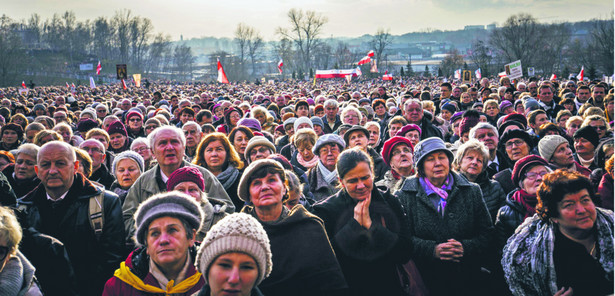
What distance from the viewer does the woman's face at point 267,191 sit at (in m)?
2.93

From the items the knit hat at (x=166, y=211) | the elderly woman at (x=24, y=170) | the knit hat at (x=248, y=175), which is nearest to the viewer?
the knit hat at (x=166, y=211)

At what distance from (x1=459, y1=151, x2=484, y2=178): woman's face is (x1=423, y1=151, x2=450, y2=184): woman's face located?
666mm

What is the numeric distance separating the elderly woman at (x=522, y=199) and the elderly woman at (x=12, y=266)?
10.5 feet

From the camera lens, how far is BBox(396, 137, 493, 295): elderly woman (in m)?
3.36

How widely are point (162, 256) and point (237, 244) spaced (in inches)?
19.1

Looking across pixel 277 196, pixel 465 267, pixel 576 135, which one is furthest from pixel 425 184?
pixel 576 135

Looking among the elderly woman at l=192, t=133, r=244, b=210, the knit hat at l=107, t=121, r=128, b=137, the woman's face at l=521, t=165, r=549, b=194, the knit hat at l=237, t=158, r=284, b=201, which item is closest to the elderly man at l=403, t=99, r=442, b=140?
the elderly woman at l=192, t=133, r=244, b=210

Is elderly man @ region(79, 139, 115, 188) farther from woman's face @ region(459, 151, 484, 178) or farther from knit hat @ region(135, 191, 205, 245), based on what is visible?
woman's face @ region(459, 151, 484, 178)

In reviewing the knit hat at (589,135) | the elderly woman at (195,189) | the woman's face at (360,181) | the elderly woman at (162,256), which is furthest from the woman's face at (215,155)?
the knit hat at (589,135)

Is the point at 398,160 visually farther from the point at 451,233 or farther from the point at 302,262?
the point at 302,262

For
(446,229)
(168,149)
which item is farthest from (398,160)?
(168,149)

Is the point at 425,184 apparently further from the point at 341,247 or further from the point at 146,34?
the point at 146,34

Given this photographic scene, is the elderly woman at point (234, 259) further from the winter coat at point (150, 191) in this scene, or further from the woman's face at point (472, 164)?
the woman's face at point (472, 164)

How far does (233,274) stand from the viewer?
7.40 ft
